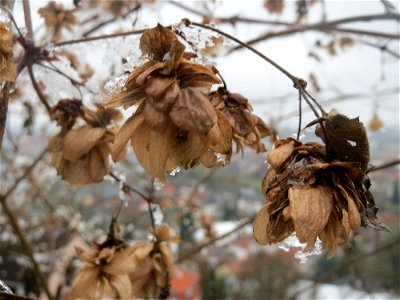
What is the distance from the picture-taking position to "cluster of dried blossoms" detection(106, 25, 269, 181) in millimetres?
414

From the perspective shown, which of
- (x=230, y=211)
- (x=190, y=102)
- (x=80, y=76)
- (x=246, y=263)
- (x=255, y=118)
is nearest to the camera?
(x=190, y=102)

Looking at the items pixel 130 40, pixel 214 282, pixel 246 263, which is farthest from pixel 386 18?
pixel 246 263

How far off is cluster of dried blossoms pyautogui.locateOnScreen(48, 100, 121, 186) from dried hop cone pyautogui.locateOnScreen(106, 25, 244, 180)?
0.83ft

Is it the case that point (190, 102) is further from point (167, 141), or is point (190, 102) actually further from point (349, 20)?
point (349, 20)

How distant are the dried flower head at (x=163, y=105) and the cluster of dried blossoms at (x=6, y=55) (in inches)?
6.7

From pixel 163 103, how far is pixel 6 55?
0.25m

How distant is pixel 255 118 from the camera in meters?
0.60

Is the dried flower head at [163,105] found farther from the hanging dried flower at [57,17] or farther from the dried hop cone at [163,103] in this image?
the hanging dried flower at [57,17]

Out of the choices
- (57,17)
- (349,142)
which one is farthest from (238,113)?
(57,17)

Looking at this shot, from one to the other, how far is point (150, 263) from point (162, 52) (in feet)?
1.39

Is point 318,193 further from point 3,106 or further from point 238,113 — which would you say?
point 3,106

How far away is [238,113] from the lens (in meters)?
0.58

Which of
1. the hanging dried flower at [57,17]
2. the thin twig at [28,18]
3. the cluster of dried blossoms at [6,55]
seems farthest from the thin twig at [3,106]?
the hanging dried flower at [57,17]

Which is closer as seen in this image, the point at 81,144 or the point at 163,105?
the point at 163,105
